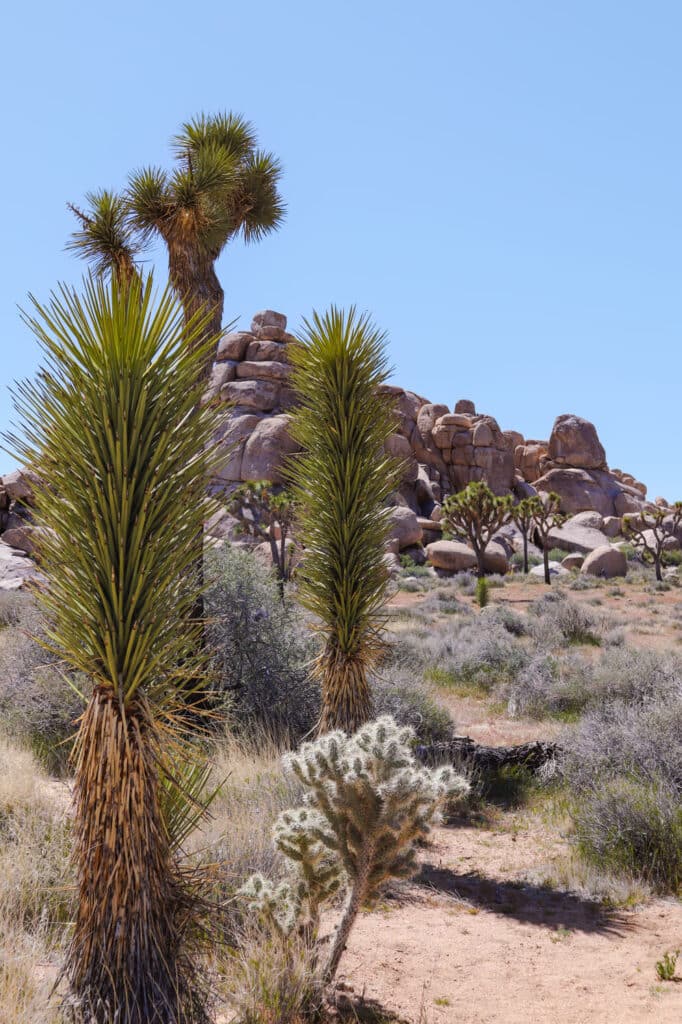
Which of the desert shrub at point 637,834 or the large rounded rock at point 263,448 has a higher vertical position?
the large rounded rock at point 263,448

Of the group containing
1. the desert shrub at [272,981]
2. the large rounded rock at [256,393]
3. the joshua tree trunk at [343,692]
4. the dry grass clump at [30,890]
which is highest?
the large rounded rock at [256,393]

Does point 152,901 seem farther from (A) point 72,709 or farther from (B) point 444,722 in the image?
(B) point 444,722

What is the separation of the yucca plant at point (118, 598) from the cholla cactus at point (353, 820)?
0.87 metres

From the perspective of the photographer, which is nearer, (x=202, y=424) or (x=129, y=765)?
(x=129, y=765)

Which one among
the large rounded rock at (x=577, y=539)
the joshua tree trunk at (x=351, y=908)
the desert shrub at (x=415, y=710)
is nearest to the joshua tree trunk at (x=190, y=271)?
the desert shrub at (x=415, y=710)

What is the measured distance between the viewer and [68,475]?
3.43 m

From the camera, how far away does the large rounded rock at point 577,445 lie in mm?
54688

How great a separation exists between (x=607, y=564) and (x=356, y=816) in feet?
119

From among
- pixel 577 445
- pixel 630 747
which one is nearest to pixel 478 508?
pixel 577 445

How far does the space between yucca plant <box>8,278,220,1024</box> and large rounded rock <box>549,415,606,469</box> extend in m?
53.9

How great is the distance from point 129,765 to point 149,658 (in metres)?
0.45

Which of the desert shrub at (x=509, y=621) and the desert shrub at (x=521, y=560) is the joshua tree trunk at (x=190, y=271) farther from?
the desert shrub at (x=521, y=560)

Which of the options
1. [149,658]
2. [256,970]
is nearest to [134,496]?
[149,658]

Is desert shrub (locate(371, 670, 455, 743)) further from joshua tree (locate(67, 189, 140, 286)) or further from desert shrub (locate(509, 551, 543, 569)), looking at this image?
desert shrub (locate(509, 551, 543, 569))
